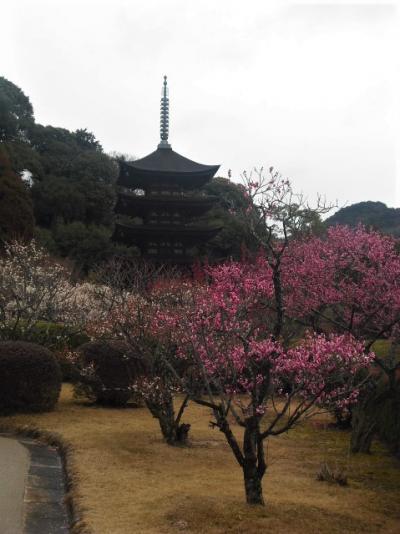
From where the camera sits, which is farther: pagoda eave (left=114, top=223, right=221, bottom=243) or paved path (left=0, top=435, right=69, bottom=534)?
pagoda eave (left=114, top=223, right=221, bottom=243)

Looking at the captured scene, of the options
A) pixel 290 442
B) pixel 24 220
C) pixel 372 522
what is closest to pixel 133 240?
pixel 24 220

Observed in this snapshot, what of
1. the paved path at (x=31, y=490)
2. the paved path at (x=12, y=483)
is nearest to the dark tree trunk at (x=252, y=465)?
the paved path at (x=31, y=490)

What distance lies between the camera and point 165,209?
32.2 metres

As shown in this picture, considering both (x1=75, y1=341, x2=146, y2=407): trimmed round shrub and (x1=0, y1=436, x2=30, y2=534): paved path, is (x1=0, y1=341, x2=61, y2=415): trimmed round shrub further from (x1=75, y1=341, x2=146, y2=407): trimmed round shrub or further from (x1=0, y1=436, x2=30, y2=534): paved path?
(x1=0, y1=436, x2=30, y2=534): paved path

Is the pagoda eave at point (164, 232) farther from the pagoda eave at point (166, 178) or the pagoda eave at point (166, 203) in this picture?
the pagoda eave at point (166, 178)

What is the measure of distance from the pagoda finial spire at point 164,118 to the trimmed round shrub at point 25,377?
25.7 m

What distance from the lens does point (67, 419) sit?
11.8m

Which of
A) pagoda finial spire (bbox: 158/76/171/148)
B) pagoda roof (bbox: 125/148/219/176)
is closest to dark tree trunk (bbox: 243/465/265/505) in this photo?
pagoda roof (bbox: 125/148/219/176)

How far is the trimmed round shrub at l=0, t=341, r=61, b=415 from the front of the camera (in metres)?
11.9

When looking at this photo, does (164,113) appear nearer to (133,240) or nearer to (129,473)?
(133,240)

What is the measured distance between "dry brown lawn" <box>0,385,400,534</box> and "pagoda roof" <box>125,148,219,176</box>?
21440 millimetres

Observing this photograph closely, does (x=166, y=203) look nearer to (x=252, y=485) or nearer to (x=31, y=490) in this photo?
(x=31, y=490)

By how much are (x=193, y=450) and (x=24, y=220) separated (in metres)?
27.6

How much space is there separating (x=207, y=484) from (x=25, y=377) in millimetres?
6003
